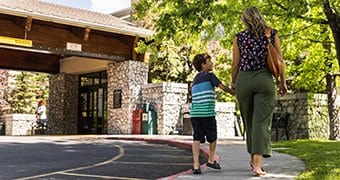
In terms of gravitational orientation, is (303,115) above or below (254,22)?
below

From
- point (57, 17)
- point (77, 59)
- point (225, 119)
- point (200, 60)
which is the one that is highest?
point (57, 17)

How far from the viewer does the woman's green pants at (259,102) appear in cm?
476

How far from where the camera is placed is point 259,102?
4801 mm

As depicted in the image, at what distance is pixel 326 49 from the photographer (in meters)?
16.5

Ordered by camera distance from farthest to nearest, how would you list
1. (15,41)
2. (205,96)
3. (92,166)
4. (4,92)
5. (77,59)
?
(4,92), (77,59), (15,41), (92,166), (205,96)

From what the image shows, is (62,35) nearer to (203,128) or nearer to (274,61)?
(203,128)

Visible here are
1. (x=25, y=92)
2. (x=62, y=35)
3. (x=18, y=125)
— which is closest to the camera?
(x=62, y=35)

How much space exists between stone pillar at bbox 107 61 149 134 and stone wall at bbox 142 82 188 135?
68 centimetres

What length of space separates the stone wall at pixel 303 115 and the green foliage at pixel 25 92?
19164 millimetres

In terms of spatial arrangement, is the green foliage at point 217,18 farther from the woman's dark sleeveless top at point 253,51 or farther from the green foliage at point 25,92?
the green foliage at point 25,92

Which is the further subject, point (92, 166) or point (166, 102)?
point (166, 102)

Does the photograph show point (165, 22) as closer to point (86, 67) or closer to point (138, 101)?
point (138, 101)

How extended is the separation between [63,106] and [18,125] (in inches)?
96.2

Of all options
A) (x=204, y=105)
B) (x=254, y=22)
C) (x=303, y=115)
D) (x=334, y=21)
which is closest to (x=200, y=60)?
(x=204, y=105)
